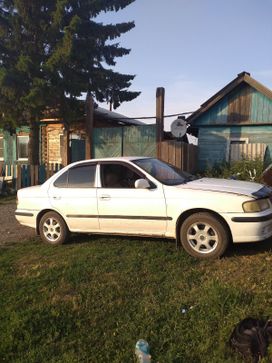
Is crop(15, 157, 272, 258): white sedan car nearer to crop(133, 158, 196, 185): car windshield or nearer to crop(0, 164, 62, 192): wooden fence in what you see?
crop(133, 158, 196, 185): car windshield

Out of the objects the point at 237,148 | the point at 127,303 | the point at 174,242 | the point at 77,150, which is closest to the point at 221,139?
the point at 237,148

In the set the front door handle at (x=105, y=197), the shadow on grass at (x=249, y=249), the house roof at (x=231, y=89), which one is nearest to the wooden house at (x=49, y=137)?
the house roof at (x=231, y=89)

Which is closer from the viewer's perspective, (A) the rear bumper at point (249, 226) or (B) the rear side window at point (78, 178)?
(A) the rear bumper at point (249, 226)

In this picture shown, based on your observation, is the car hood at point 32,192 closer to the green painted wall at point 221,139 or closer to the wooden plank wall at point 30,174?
the wooden plank wall at point 30,174

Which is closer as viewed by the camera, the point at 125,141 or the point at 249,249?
the point at 249,249

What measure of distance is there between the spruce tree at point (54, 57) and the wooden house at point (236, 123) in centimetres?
347

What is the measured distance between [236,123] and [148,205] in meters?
10.9

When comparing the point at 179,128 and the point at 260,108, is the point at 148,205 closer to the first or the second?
the point at 179,128

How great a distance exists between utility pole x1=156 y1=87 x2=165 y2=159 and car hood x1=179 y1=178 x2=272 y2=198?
7196 millimetres

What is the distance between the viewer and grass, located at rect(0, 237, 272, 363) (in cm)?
340

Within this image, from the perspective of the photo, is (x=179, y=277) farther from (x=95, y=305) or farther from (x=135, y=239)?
(x=135, y=239)

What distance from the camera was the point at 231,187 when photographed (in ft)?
18.9

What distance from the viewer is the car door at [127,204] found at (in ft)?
19.7

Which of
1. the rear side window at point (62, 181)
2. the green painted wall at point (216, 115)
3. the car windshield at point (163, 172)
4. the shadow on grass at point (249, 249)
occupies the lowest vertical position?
the shadow on grass at point (249, 249)
